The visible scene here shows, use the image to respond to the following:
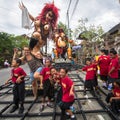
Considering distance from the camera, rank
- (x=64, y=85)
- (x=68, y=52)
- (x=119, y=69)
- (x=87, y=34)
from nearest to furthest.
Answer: (x=64, y=85)
(x=119, y=69)
(x=68, y=52)
(x=87, y=34)

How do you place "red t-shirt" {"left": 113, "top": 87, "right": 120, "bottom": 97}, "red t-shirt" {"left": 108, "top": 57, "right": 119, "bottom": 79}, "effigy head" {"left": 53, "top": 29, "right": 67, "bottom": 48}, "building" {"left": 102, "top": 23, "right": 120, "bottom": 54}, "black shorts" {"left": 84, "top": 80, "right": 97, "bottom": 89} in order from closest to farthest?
"red t-shirt" {"left": 113, "top": 87, "right": 120, "bottom": 97}
"red t-shirt" {"left": 108, "top": 57, "right": 119, "bottom": 79}
"black shorts" {"left": 84, "top": 80, "right": 97, "bottom": 89}
"effigy head" {"left": 53, "top": 29, "right": 67, "bottom": 48}
"building" {"left": 102, "top": 23, "right": 120, "bottom": 54}

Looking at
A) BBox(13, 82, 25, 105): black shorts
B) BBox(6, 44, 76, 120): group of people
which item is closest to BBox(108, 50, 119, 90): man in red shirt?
BBox(6, 44, 76, 120): group of people

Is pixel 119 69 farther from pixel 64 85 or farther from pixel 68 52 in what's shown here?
pixel 68 52

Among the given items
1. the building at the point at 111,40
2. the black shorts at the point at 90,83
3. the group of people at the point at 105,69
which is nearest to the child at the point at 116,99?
the group of people at the point at 105,69

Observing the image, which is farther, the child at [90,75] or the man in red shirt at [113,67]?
the child at [90,75]

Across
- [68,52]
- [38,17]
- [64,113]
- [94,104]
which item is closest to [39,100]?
[94,104]

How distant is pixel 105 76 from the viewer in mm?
8297

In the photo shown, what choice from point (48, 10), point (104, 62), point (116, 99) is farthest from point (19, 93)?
point (48, 10)

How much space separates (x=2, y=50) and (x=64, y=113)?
3679 cm

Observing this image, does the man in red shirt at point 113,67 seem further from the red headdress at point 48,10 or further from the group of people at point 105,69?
the red headdress at point 48,10

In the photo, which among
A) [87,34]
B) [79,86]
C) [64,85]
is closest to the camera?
[64,85]

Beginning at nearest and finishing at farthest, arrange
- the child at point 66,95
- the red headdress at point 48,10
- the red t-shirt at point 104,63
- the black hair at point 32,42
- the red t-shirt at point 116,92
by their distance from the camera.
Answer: the child at point 66,95
the red t-shirt at point 116,92
the black hair at point 32,42
the red t-shirt at point 104,63
the red headdress at point 48,10

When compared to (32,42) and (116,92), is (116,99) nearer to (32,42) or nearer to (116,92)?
(116,92)

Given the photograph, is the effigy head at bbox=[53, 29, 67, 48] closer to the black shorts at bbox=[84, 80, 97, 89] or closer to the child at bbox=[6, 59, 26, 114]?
the black shorts at bbox=[84, 80, 97, 89]
